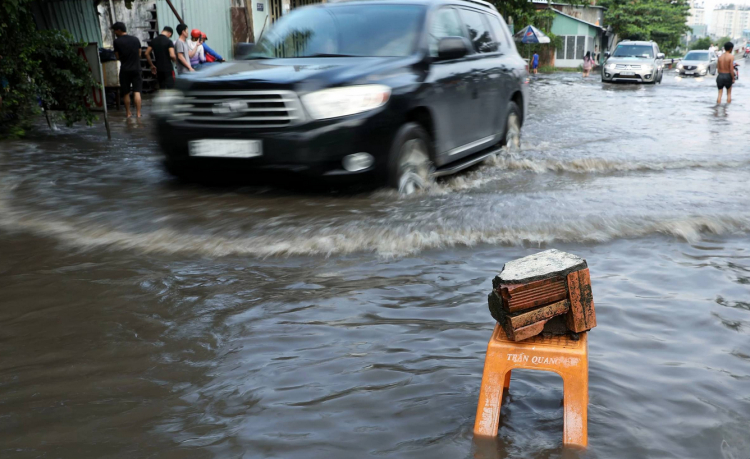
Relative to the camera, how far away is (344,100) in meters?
5.66

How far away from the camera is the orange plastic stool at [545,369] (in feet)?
7.59

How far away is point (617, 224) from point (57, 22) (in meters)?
14.0

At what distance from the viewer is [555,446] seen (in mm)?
2352

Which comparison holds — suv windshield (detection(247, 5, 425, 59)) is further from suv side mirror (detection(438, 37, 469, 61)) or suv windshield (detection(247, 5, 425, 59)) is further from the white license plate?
the white license plate

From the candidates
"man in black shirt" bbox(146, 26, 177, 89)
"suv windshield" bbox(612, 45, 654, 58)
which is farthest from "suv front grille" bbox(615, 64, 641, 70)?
"man in black shirt" bbox(146, 26, 177, 89)

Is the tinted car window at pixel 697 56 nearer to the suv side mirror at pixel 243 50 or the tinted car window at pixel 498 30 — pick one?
the tinted car window at pixel 498 30

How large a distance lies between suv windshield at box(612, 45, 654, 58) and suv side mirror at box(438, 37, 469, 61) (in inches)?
988

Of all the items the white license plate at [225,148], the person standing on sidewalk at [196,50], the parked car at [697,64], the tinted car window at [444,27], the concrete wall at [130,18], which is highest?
the concrete wall at [130,18]

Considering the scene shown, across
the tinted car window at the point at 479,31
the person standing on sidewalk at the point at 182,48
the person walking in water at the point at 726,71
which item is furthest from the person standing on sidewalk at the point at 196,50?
the person walking in water at the point at 726,71

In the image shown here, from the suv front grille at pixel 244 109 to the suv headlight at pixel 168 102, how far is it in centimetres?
14

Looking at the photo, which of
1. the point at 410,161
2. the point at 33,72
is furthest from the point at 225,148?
the point at 33,72

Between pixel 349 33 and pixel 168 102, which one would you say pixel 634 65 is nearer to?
pixel 349 33

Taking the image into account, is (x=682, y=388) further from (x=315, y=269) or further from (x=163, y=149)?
(x=163, y=149)

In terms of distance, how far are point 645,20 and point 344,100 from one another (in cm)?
6761
